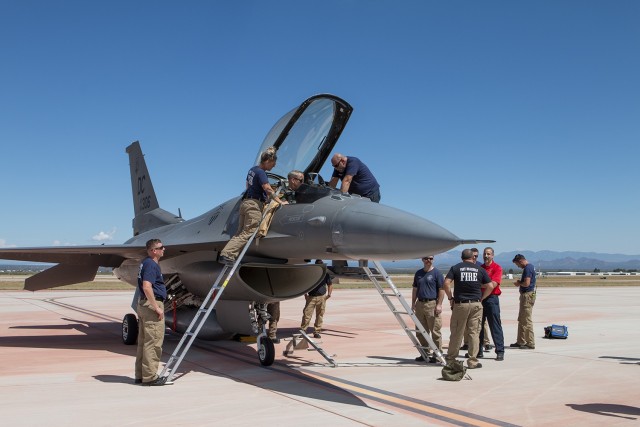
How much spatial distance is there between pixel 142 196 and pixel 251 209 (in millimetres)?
8430

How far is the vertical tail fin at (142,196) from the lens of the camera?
14648 millimetres

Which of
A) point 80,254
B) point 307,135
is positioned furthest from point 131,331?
point 307,135

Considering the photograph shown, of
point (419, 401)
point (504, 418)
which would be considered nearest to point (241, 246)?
point (419, 401)

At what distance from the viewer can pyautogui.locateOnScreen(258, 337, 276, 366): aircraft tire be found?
8.02 metres

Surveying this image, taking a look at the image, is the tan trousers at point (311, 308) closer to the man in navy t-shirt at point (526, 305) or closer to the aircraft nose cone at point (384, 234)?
the man in navy t-shirt at point (526, 305)

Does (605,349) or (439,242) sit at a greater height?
(439,242)

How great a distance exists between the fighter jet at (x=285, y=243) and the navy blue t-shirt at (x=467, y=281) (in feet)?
5.05

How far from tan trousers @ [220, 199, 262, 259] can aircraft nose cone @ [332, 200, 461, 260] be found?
129 cm

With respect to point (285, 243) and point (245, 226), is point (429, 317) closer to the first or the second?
point (285, 243)

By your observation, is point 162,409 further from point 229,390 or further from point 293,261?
point 293,261

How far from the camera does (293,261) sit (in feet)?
29.0

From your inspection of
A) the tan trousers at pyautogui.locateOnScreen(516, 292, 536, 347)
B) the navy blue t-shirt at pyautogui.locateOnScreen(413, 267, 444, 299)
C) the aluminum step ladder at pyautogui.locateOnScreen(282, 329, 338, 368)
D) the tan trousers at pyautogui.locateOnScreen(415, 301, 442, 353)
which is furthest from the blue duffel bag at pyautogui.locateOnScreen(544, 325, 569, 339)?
the aluminum step ladder at pyautogui.locateOnScreen(282, 329, 338, 368)

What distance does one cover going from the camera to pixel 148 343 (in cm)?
690

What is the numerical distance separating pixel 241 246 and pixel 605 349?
6505 millimetres
